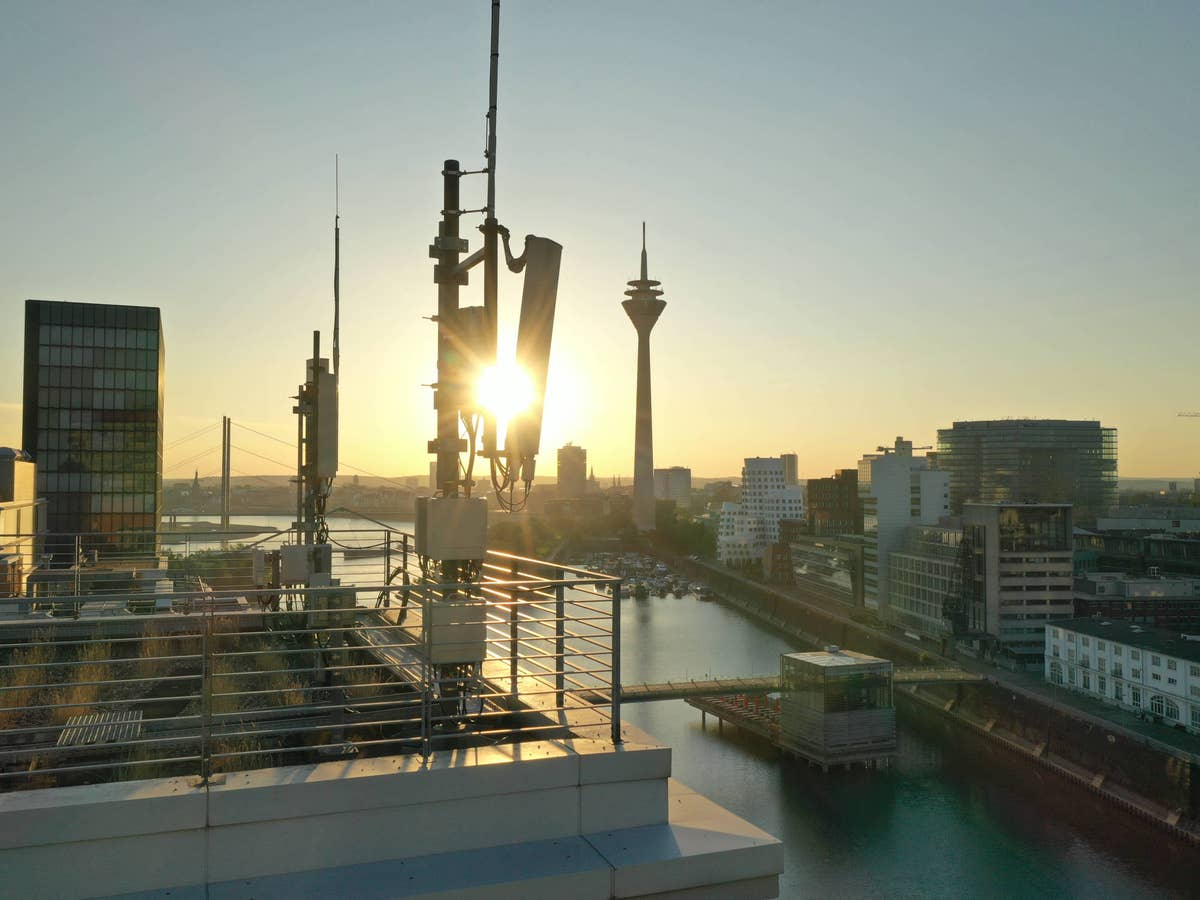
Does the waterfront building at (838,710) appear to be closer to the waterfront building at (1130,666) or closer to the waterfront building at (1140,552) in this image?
the waterfront building at (1130,666)

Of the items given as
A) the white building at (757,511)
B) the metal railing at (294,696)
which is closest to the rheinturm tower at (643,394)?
the white building at (757,511)

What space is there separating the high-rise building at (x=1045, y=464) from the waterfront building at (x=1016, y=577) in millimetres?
57476

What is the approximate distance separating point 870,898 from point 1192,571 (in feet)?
130

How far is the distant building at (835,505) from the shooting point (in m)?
61.7

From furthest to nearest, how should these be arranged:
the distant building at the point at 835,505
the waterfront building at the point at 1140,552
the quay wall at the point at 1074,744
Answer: the distant building at the point at 835,505 → the waterfront building at the point at 1140,552 → the quay wall at the point at 1074,744

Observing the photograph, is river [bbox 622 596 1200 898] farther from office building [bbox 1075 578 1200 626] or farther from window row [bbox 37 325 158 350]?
window row [bbox 37 325 158 350]

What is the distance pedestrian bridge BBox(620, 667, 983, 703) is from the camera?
94.0 ft

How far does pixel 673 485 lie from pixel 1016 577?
430 ft

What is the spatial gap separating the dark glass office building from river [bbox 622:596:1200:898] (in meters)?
22.0

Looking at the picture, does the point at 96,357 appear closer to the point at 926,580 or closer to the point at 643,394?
the point at 926,580

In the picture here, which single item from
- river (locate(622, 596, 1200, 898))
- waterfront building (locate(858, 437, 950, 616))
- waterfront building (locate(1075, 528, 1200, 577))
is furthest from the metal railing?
waterfront building (locate(1075, 528, 1200, 577))

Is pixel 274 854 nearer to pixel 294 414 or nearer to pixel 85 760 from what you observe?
pixel 85 760

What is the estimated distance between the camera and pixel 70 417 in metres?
36.1

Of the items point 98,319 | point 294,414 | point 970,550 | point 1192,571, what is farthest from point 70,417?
point 1192,571
